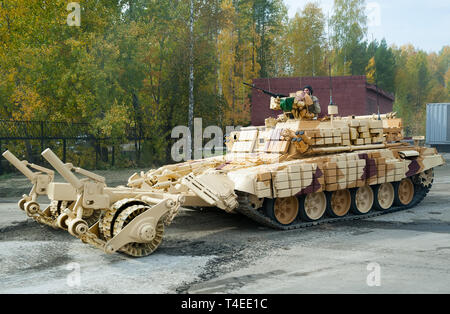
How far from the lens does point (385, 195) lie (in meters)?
12.9

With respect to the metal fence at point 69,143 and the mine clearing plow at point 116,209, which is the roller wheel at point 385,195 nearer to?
the mine clearing plow at point 116,209

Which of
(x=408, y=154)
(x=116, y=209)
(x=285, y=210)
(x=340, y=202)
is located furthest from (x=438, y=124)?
(x=116, y=209)

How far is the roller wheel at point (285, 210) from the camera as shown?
10.6 m

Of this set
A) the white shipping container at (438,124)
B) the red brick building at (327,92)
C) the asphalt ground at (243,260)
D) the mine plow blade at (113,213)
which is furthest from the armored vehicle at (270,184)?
the white shipping container at (438,124)

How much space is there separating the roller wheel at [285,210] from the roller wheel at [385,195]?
282 centimetres

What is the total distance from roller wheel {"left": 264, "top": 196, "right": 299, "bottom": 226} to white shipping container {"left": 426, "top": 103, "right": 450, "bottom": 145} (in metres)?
24.7

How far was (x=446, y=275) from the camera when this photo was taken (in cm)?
704

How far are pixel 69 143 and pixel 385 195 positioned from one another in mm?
16153

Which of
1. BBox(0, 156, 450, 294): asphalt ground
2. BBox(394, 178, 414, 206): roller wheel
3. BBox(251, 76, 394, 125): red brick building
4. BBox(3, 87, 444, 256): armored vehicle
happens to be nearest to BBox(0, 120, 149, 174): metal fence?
BBox(251, 76, 394, 125): red brick building

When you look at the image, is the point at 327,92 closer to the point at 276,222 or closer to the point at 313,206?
the point at 313,206

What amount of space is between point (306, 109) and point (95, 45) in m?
13.5

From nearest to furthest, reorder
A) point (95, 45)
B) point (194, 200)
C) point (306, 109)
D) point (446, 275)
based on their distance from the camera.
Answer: point (446, 275)
point (194, 200)
point (306, 109)
point (95, 45)
